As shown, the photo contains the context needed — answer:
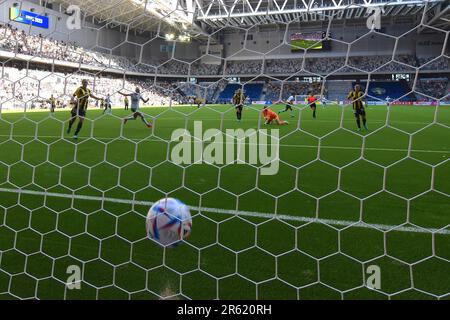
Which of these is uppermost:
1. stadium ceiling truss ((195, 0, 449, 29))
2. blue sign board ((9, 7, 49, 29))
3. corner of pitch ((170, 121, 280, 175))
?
blue sign board ((9, 7, 49, 29))

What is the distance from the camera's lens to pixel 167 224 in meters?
2.20

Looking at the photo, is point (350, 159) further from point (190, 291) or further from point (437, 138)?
point (190, 291)

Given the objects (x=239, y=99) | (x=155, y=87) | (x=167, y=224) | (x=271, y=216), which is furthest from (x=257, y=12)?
(x=167, y=224)

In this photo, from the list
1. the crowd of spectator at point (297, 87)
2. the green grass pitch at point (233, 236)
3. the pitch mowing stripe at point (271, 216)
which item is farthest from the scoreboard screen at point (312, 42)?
the pitch mowing stripe at point (271, 216)

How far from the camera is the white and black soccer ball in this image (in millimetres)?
2199

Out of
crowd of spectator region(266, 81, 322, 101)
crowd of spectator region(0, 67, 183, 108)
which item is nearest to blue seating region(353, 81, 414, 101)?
crowd of spectator region(266, 81, 322, 101)

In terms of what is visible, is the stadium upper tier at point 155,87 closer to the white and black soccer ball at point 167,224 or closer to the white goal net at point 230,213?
the white goal net at point 230,213

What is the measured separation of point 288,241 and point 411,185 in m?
2.08

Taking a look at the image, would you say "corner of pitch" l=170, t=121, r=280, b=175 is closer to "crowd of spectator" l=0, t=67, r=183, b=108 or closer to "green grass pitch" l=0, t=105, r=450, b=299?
"green grass pitch" l=0, t=105, r=450, b=299

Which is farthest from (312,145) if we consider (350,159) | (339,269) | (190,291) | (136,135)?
(190,291)

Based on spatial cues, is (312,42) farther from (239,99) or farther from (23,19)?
(23,19)

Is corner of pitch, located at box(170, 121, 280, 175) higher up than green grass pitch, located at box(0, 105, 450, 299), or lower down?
higher up

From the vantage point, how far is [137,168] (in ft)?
15.8

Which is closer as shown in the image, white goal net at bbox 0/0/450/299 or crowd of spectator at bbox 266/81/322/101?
white goal net at bbox 0/0/450/299
